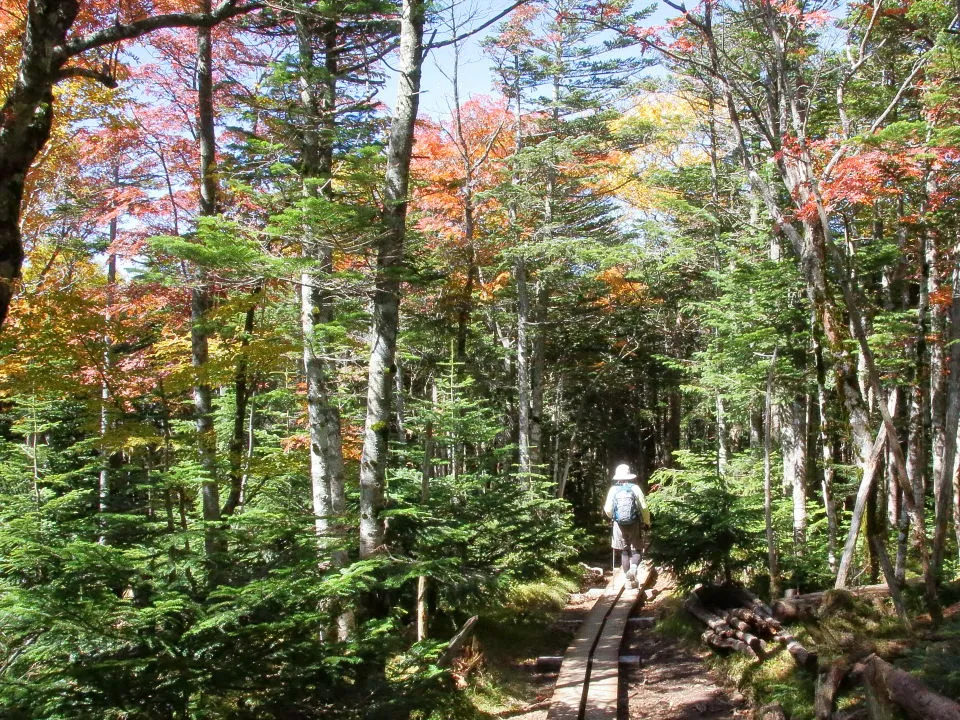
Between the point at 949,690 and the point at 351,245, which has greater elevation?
the point at 351,245

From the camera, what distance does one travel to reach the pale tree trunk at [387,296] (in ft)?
23.7

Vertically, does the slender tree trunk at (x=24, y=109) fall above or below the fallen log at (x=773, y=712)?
above

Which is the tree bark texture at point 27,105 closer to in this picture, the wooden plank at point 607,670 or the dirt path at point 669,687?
the wooden plank at point 607,670

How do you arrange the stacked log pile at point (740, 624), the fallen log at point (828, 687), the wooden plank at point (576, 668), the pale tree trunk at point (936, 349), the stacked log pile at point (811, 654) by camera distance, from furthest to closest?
the pale tree trunk at point (936, 349) < the stacked log pile at point (740, 624) < the wooden plank at point (576, 668) < the fallen log at point (828, 687) < the stacked log pile at point (811, 654)

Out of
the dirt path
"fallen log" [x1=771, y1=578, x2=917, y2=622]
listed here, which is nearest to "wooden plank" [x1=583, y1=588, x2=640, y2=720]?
the dirt path

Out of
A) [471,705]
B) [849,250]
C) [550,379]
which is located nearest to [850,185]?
[849,250]

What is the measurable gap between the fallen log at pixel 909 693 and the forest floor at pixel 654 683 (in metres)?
2.04

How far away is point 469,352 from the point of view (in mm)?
19016

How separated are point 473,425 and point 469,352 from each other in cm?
777

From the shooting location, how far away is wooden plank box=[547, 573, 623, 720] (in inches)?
276

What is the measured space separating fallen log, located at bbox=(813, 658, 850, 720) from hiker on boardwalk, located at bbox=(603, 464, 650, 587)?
3.84 meters

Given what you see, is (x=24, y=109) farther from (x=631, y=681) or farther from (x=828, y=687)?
(x=631, y=681)

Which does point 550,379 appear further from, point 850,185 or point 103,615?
point 103,615

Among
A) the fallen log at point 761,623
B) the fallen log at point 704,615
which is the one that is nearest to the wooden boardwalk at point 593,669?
the fallen log at point 704,615
